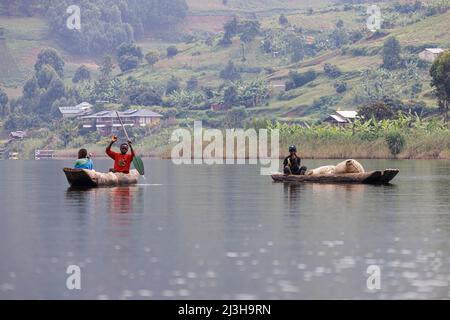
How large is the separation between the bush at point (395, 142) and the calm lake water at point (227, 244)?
5828cm

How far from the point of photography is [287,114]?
655 feet

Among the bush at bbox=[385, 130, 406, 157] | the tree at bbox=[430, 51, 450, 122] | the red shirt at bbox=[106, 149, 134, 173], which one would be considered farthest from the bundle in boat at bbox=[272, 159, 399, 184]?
the tree at bbox=[430, 51, 450, 122]

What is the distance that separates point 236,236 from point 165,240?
2251 mm

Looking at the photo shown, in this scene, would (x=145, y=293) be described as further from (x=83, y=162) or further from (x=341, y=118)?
(x=341, y=118)

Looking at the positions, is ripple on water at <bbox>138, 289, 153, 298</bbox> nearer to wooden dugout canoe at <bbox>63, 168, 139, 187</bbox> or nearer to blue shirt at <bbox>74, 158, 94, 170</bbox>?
wooden dugout canoe at <bbox>63, 168, 139, 187</bbox>

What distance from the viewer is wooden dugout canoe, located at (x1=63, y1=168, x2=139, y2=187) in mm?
60188

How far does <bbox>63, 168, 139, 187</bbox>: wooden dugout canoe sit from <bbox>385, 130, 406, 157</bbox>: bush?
179 feet

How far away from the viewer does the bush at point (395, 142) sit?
11588cm

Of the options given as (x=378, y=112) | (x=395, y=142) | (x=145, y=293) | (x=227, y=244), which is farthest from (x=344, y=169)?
(x=378, y=112)

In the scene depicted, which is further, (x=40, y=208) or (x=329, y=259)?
(x=40, y=208)

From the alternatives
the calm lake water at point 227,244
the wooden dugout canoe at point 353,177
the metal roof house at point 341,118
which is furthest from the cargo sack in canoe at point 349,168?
the metal roof house at point 341,118
